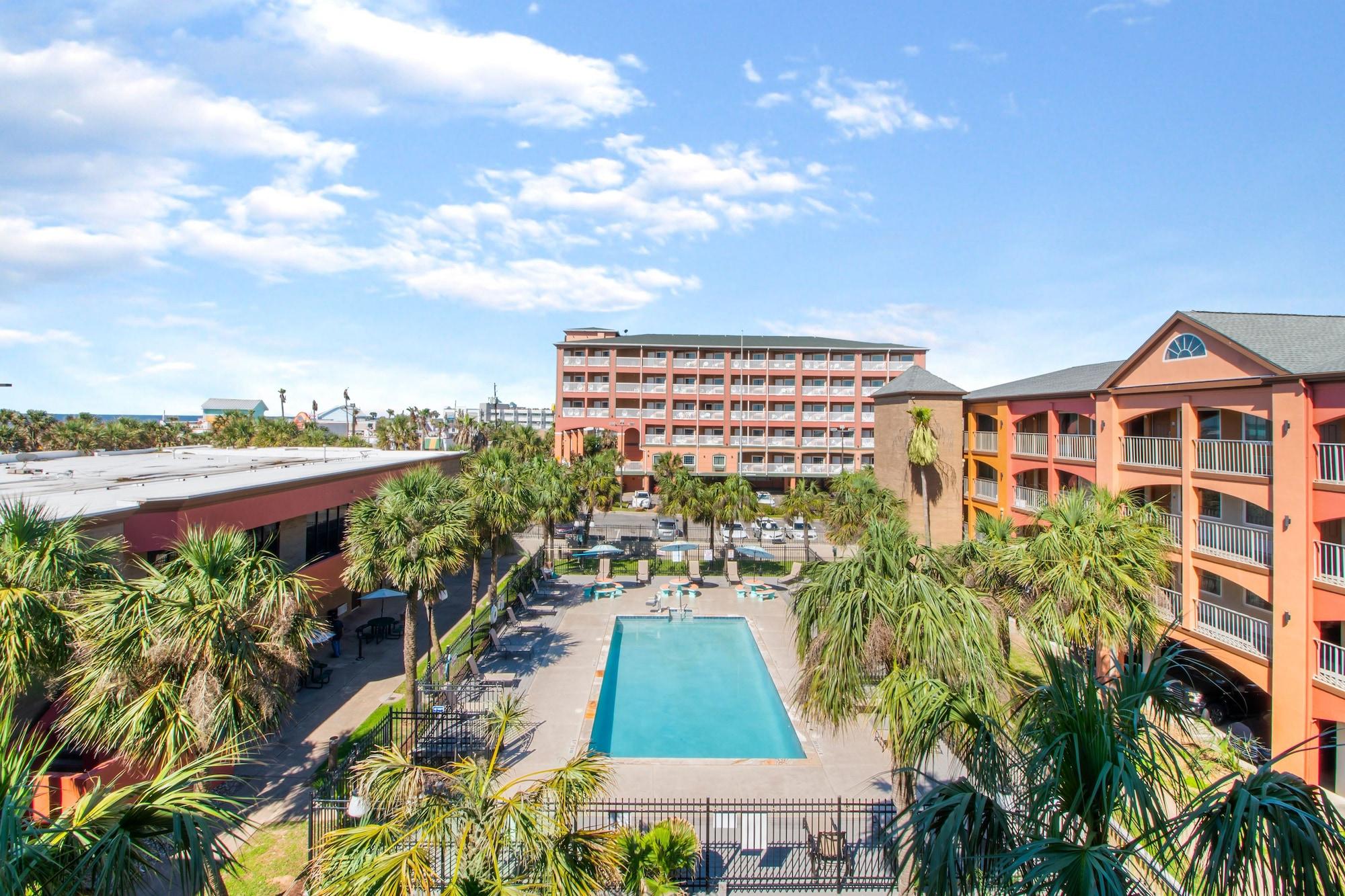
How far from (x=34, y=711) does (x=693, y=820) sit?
13.9 metres

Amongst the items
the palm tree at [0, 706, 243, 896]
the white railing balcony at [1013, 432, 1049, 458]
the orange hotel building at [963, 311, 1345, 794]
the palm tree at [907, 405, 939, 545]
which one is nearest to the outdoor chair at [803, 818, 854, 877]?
the orange hotel building at [963, 311, 1345, 794]

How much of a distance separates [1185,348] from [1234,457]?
11.7ft

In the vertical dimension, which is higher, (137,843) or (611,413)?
(611,413)

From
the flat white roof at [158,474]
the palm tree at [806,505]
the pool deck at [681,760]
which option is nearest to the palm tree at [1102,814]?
the pool deck at [681,760]

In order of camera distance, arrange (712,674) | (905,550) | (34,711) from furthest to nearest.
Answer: (712,674), (34,711), (905,550)

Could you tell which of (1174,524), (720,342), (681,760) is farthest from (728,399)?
(681,760)

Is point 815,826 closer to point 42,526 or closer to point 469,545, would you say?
point 469,545

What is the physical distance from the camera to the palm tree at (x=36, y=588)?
33.4 feet

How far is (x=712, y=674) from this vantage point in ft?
79.8

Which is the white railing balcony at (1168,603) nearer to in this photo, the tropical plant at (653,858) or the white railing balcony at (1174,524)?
the white railing balcony at (1174,524)

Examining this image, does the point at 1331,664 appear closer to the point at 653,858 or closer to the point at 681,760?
the point at 681,760

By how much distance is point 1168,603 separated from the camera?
66.4ft

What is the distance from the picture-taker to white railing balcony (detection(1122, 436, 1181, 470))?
20.7 m

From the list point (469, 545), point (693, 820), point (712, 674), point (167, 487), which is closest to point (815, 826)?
point (693, 820)
